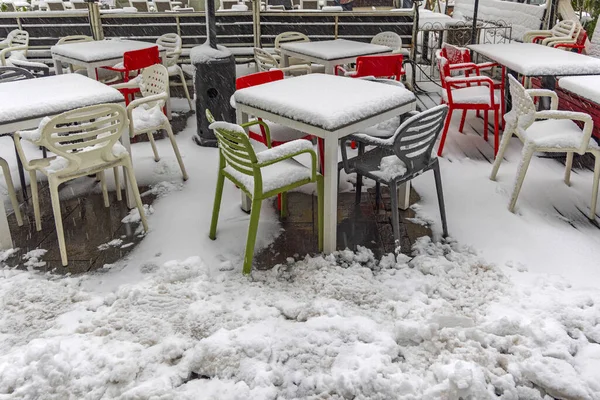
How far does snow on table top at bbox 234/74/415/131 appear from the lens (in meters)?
3.15

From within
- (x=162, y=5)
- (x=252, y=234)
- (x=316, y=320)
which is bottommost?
(x=316, y=320)

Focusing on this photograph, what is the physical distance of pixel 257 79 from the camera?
4.03m

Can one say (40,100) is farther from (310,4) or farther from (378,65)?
(310,4)

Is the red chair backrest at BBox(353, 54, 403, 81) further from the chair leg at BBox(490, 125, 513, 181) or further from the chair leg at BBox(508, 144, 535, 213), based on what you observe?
the chair leg at BBox(508, 144, 535, 213)

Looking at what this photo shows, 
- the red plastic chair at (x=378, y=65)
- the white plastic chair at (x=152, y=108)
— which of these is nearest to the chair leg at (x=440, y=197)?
the red plastic chair at (x=378, y=65)

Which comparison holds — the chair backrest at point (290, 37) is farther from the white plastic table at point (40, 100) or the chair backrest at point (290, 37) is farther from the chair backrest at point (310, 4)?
the chair backrest at point (310, 4)

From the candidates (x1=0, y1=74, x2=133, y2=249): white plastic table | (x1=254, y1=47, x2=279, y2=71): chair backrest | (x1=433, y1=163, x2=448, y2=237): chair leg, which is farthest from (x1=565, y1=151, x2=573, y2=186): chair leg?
(x1=0, y1=74, x2=133, y2=249): white plastic table

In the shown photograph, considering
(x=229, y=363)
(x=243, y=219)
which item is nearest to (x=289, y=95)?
(x=243, y=219)

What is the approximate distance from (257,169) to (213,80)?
7.83 ft

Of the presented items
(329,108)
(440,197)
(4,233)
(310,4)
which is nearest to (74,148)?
(4,233)

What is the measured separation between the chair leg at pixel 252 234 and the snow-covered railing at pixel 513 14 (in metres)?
8.02

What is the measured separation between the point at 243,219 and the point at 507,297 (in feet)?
5.98

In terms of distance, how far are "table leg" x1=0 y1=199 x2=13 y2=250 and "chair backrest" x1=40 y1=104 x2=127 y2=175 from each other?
20.7 inches

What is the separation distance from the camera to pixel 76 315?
2.80 metres
